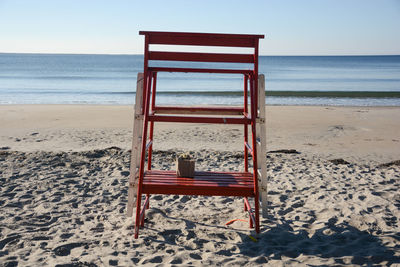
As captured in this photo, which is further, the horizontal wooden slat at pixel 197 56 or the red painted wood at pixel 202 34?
the horizontal wooden slat at pixel 197 56

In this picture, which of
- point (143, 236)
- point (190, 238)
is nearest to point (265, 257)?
point (190, 238)

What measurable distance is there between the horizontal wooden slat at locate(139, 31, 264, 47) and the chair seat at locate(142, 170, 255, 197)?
1223mm

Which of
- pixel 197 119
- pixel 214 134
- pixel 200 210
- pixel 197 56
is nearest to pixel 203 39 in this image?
pixel 197 56

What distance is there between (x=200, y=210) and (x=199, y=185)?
123cm

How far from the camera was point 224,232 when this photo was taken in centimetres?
409

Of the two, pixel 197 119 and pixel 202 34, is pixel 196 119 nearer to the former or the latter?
pixel 197 119

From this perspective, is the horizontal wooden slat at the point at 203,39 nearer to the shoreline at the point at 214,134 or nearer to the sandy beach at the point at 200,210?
the sandy beach at the point at 200,210

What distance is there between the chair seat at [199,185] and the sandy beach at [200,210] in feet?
1.65

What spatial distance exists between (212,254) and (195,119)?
3.81 feet

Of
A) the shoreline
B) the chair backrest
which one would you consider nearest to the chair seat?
the chair backrest

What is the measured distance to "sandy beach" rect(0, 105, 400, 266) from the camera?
11.5 ft

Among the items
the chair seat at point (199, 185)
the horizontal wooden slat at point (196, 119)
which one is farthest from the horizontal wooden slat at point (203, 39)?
the chair seat at point (199, 185)

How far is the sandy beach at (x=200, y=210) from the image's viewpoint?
3520mm

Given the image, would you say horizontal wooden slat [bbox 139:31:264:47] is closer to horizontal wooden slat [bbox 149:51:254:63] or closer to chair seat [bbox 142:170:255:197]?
horizontal wooden slat [bbox 149:51:254:63]
